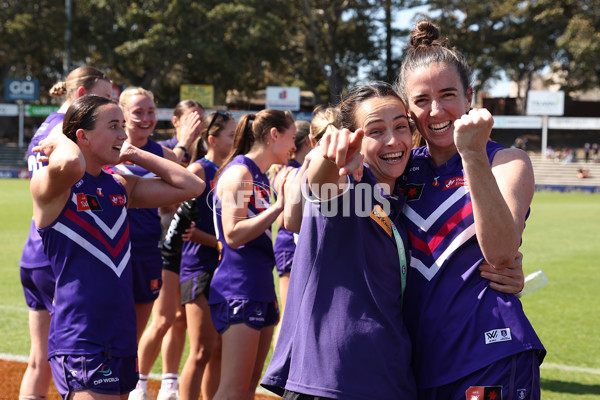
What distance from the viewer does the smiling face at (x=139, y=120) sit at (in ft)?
18.2

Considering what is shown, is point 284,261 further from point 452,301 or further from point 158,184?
point 452,301

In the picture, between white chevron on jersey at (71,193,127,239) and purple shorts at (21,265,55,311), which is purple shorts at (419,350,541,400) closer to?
white chevron on jersey at (71,193,127,239)

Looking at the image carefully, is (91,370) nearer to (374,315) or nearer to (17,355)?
(374,315)

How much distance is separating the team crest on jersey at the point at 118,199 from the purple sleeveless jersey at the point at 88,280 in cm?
5

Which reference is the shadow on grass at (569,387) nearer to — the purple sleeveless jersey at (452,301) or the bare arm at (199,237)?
the bare arm at (199,237)

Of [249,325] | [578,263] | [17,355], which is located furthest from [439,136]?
[578,263]

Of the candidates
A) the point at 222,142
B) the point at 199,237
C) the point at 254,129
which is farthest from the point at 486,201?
the point at 222,142

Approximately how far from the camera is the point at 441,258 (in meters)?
2.38

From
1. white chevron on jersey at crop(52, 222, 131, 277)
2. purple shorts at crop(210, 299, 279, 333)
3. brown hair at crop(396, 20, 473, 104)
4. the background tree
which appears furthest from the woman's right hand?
the background tree

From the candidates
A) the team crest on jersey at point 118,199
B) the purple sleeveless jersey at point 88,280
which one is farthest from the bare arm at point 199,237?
the purple sleeveless jersey at point 88,280

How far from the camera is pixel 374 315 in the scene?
226cm

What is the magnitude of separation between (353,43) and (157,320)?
1954 inches

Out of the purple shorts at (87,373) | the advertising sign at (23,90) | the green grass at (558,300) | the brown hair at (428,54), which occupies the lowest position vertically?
the green grass at (558,300)

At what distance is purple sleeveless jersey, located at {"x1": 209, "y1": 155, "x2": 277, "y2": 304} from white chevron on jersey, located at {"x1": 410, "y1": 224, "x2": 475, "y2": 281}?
6.31 ft
